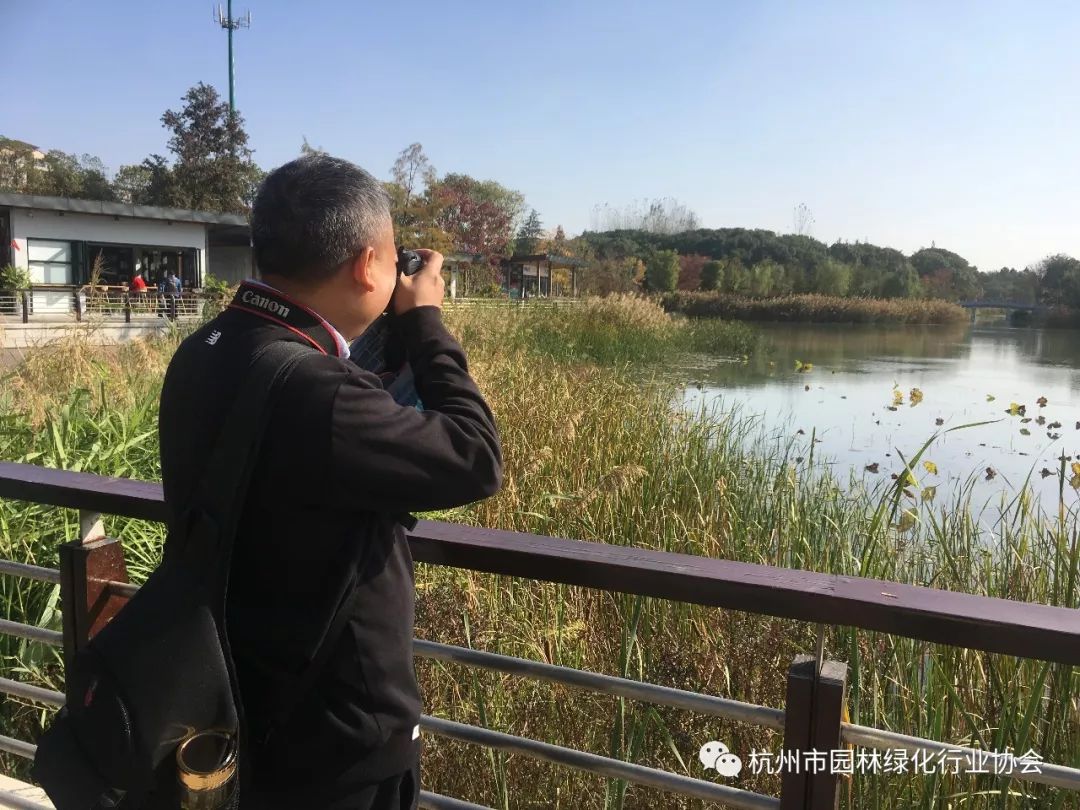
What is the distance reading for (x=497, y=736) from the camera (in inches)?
47.9

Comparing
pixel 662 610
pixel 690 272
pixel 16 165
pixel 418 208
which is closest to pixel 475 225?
pixel 418 208


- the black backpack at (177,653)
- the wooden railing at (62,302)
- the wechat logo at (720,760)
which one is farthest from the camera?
the wooden railing at (62,302)

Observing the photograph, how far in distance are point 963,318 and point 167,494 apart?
32853mm

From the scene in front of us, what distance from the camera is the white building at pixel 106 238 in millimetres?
18594

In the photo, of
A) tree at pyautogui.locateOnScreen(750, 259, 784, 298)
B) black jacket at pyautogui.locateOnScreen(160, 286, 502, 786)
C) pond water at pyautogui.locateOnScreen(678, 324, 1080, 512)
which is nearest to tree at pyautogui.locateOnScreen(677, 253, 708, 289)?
tree at pyautogui.locateOnScreen(750, 259, 784, 298)

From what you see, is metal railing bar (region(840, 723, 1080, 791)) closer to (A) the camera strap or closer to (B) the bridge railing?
(B) the bridge railing

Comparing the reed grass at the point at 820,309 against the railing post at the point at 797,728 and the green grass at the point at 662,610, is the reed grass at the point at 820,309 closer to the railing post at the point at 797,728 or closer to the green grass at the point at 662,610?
the green grass at the point at 662,610

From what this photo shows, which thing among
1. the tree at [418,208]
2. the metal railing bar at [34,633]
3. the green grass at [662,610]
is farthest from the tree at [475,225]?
the metal railing bar at [34,633]

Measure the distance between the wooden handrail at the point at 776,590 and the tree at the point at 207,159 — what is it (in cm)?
3583

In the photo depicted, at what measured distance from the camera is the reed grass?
29719 millimetres

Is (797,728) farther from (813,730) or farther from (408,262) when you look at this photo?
(408,262)

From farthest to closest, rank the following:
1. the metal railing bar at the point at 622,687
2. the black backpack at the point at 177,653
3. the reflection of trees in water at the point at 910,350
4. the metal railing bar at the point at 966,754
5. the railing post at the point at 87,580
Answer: the reflection of trees in water at the point at 910,350 → the railing post at the point at 87,580 → the metal railing bar at the point at 622,687 → the metal railing bar at the point at 966,754 → the black backpack at the point at 177,653

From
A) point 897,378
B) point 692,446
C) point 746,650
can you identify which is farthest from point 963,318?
point 746,650

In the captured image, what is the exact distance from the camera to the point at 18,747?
5.41 feet
